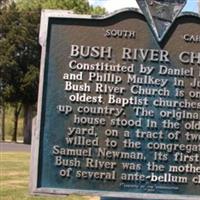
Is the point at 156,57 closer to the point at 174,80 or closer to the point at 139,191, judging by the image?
the point at 174,80

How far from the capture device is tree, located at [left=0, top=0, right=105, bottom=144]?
1905 inches

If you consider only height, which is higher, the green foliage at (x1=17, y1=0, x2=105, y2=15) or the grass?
the green foliage at (x1=17, y1=0, x2=105, y2=15)

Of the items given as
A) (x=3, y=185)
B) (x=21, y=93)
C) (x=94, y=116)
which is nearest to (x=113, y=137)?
(x=94, y=116)

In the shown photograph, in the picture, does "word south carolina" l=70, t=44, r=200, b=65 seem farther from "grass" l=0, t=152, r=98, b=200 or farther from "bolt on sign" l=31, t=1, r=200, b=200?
"grass" l=0, t=152, r=98, b=200

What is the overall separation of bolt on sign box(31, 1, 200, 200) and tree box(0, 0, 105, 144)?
40352 mm

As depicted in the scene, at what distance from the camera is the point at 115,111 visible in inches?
299

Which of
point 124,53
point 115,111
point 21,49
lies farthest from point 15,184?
point 21,49

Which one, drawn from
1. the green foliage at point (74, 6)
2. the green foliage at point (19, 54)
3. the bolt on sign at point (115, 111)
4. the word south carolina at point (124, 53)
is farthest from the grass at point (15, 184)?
the green foliage at point (74, 6)

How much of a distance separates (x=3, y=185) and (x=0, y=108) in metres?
41.2

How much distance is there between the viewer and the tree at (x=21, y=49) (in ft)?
159

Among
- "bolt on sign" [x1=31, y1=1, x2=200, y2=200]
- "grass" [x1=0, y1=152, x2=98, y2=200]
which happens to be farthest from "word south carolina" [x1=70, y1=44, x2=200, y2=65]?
"grass" [x1=0, y1=152, x2=98, y2=200]

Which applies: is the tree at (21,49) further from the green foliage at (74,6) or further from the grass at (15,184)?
the grass at (15,184)

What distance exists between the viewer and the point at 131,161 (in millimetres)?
7543

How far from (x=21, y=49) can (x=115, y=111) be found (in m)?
42.2
